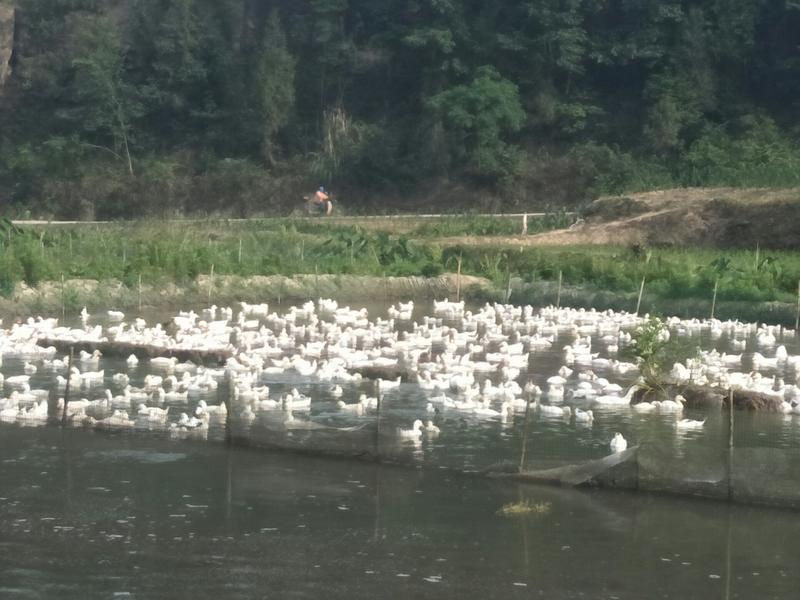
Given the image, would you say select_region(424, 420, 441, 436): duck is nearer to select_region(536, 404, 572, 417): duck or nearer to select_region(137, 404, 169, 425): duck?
select_region(536, 404, 572, 417): duck

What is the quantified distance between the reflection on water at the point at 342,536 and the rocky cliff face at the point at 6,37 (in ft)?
166

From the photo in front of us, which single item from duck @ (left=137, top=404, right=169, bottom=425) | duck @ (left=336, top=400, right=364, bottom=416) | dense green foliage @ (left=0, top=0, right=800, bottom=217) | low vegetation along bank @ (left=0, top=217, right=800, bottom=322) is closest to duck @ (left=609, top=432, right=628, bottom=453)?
duck @ (left=336, top=400, right=364, bottom=416)

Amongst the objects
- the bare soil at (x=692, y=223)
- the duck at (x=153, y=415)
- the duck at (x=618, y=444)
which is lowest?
the duck at (x=153, y=415)

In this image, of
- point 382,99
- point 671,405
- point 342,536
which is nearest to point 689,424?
point 671,405

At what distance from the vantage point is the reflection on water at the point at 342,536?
420 inches

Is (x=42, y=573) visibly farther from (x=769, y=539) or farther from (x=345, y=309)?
(x=345, y=309)

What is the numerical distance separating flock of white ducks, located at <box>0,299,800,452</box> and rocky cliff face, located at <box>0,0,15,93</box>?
125ft

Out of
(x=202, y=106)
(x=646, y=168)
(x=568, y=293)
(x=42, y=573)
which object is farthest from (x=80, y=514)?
(x=202, y=106)

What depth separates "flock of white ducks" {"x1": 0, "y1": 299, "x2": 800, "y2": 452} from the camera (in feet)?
54.7

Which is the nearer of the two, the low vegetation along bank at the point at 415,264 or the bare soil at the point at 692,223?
the low vegetation along bank at the point at 415,264

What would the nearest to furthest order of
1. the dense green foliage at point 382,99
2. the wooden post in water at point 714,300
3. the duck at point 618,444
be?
the duck at point 618,444
the wooden post in water at point 714,300
the dense green foliage at point 382,99

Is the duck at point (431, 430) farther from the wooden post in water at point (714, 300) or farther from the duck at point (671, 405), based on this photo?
the wooden post in water at point (714, 300)

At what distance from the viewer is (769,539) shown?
11.9 meters

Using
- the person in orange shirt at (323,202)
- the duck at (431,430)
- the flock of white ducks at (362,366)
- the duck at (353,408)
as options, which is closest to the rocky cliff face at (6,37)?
the person in orange shirt at (323,202)
